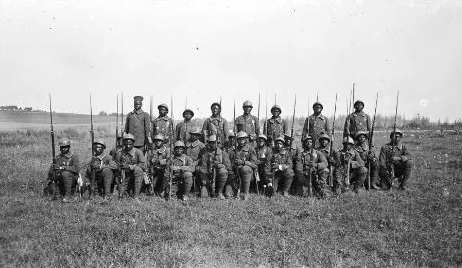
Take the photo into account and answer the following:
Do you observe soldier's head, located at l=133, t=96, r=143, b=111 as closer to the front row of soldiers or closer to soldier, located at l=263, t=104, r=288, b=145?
the front row of soldiers

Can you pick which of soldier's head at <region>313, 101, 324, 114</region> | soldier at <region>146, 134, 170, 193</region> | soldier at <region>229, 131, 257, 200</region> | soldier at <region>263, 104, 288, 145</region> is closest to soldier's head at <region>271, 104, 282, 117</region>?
soldier at <region>263, 104, 288, 145</region>

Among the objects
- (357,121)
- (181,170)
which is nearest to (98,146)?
(181,170)

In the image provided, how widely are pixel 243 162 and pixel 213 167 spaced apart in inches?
39.5

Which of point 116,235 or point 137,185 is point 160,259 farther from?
point 137,185

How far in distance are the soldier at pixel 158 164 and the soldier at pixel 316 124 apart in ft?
17.3

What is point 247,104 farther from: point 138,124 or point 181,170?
point 138,124

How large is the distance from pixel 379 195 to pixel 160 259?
7781mm

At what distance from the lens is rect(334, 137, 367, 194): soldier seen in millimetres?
12422

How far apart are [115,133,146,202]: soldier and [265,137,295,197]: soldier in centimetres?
405

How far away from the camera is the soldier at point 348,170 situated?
40.8 ft

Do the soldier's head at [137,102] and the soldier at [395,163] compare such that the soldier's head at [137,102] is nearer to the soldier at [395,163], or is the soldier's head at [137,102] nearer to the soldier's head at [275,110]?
the soldier's head at [275,110]

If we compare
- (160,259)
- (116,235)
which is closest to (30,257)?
(116,235)

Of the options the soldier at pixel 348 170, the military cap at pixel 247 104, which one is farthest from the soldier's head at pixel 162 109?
the soldier at pixel 348 170

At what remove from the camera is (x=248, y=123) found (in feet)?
46.1
